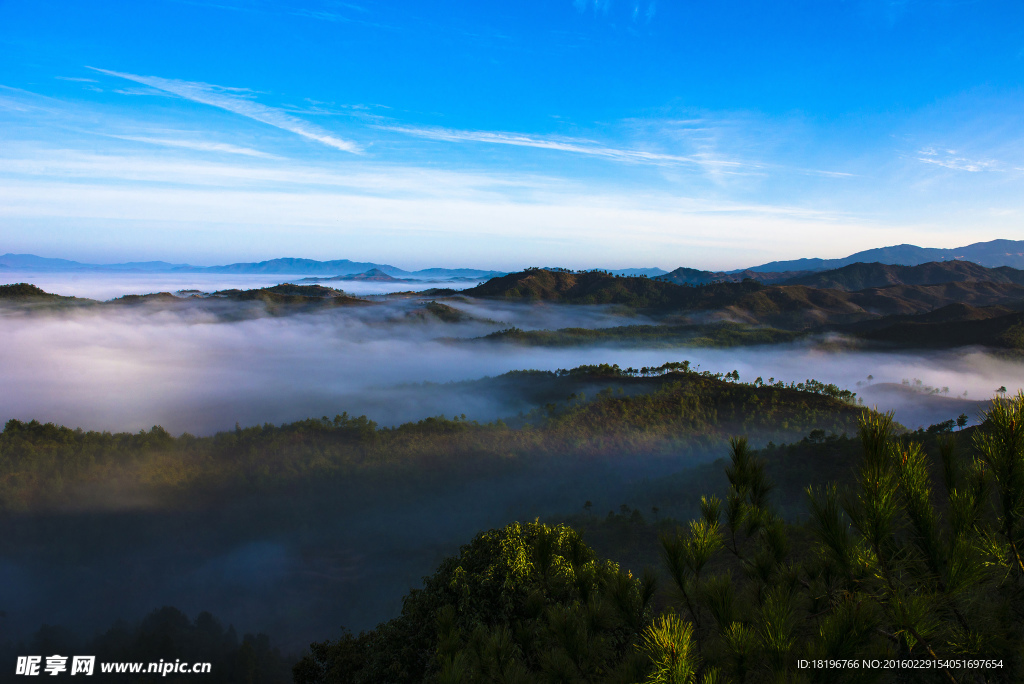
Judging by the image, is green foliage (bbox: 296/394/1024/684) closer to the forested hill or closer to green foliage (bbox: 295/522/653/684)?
green foliage (bbox: 295/522/653/684)

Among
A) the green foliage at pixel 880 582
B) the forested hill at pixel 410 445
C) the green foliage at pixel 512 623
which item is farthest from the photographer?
the forested hill at pixel 410 445

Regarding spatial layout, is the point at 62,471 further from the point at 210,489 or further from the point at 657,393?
the point at 657,393

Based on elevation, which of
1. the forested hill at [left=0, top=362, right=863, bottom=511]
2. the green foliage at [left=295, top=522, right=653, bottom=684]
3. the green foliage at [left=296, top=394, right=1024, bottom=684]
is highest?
the green foliage at [left=296, top=394, right=1024, bottom=684]

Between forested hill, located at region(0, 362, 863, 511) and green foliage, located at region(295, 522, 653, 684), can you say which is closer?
green foliage, located at region(295, 522, 653, 684)

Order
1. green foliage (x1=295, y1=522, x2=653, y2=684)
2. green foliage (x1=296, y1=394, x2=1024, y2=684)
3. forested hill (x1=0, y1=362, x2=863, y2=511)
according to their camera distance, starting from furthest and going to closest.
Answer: forested hill (x1=0, y1=362, x2=863, y2=511)
green foliage (x1=295, y1=522, x2=653, y2=684)
green foliage (x1=296, y1=394, x2=1024, y2=684)

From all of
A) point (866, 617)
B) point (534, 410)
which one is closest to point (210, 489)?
point (534, 410)

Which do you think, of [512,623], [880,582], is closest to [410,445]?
[512,623]

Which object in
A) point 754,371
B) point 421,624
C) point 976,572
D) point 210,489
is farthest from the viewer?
point 754,371

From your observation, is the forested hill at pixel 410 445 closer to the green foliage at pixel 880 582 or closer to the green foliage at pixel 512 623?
the green foliage at pixel 512 623

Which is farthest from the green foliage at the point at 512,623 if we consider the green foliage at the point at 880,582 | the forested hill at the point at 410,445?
the forested hill at the point at 410,445

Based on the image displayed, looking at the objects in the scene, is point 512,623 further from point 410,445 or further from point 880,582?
point 410,445

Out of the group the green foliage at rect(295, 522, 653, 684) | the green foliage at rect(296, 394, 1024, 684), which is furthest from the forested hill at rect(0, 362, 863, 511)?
the green foliage at rect(296, 394, 1024, 684)
